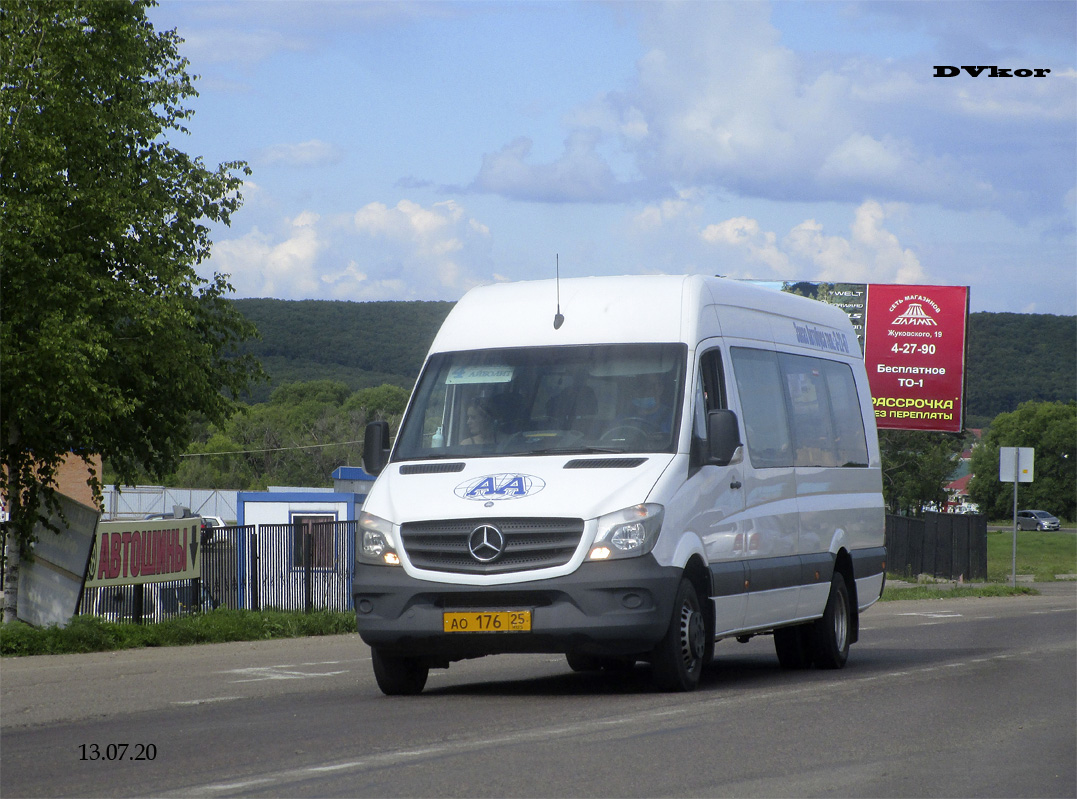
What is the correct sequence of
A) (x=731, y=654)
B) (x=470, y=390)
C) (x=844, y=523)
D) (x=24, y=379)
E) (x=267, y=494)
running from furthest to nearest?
(x=267, y=494), (x=24, y=379), (x=731, y=654), (x=844, y=523), (x=470, y=390)

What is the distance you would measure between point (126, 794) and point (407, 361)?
13866 centimetres

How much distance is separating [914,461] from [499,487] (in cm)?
5346

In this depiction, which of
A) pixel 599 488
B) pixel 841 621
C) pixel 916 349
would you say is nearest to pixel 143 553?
pixel 841 621

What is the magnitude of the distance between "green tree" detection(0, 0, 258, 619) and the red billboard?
25.1 m

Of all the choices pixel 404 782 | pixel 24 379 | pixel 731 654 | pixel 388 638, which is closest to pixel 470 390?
pixel 388 638

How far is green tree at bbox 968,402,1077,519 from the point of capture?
138000 mm

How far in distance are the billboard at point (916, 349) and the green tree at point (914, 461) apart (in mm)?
15789

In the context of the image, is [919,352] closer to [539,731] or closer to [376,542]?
[376,542]

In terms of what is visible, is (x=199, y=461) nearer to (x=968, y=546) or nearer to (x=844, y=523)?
(x=968, y=546)

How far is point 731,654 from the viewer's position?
1519cm

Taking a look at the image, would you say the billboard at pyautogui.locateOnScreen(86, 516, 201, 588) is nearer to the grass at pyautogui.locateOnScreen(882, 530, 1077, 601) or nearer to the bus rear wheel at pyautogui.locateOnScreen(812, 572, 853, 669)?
the bus rear wheel at pyautogui.locateOnScreen(812, 572, 853, 669)

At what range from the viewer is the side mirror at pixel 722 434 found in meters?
10.0

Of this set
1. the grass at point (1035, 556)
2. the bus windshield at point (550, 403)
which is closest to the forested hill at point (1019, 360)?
the grass at point (1035, 556)

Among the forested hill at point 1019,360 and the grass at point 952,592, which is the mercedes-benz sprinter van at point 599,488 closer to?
the grass at point 952,592
